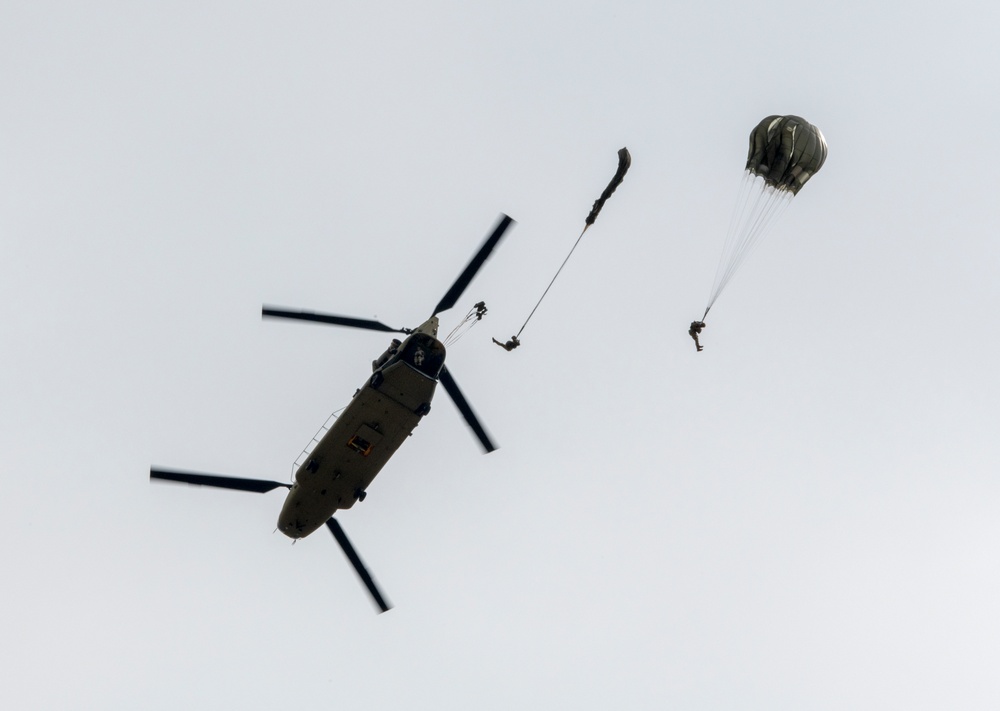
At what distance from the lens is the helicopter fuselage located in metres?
32.2

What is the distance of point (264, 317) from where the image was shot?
31.6 meters

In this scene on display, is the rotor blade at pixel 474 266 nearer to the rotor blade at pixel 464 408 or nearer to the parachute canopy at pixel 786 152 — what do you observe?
the rotor blade at pixel 464 408

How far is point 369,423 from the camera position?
32.8 meters

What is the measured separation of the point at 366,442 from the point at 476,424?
3.39 m

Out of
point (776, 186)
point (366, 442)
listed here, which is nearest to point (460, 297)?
point (366, 442)

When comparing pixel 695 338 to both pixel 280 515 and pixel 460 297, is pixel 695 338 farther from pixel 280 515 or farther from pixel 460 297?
pixel 280 515

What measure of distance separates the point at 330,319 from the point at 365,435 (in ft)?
12.4

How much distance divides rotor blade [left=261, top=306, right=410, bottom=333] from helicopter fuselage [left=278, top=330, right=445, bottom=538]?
2.83 ft

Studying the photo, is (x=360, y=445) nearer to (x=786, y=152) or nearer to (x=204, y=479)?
(x=204, y=479)

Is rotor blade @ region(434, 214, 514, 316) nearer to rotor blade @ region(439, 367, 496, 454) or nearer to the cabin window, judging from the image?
rotor blade @ region(439, 367, 496, 454)

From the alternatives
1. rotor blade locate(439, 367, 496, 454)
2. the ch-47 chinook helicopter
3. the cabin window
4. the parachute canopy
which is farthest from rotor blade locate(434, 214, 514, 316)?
the parachute canopy

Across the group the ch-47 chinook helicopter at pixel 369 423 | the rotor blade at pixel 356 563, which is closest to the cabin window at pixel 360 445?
the ch-47 chinook helicopter at pixel 369 423

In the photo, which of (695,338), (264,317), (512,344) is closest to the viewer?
(264,317)

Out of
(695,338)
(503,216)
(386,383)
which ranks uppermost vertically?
(503,216)
